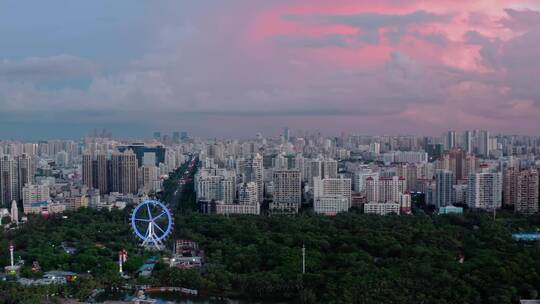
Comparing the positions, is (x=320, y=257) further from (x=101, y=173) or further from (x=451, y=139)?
(x=451, y=139)

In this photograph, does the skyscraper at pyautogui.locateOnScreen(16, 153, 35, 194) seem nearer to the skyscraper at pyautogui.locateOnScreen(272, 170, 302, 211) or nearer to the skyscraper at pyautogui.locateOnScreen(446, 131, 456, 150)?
the skyscraper at pyautogui.locateOnScreen(272, 170, 302, 211)

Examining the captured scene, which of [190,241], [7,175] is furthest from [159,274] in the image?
[7,175]

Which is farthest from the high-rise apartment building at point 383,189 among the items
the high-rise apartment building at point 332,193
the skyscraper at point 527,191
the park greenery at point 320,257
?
the park greenery at point 320,257

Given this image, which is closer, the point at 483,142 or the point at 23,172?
the point at 23,172

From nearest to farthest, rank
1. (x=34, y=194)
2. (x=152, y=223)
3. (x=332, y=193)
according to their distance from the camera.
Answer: (x=152, y=223)
(x=332, y=193)
(x=34, y=194)

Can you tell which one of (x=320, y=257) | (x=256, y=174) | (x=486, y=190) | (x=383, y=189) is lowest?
(x=320, y=257)

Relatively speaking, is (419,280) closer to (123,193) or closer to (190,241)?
(190,241)

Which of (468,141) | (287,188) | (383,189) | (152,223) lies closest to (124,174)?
(287,188)

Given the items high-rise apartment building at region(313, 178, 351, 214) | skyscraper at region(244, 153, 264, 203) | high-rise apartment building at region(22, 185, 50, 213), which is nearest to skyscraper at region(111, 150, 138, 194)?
high-rise apartment building at region(22, 185, 50, 213)
